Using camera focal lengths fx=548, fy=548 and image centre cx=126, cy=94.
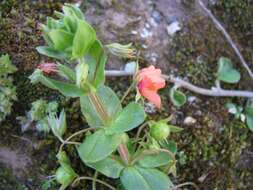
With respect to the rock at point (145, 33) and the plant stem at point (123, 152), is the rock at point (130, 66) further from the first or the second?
the plant stem at point (123, 152)

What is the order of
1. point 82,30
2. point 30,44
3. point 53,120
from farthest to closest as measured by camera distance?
point 30,44, point 53,120, point 82,30

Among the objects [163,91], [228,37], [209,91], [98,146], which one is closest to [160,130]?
[98,146]

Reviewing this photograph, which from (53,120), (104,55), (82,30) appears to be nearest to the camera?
(82,30)

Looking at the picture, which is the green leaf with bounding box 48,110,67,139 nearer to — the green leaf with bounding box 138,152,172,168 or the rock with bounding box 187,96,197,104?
the green leaf with bounding box 138,152,172,168

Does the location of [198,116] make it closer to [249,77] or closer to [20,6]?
[249,77]

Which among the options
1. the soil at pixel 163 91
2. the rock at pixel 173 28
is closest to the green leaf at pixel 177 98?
the soil at pixel 163 91

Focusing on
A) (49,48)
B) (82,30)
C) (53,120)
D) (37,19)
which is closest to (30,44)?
(37,19)
